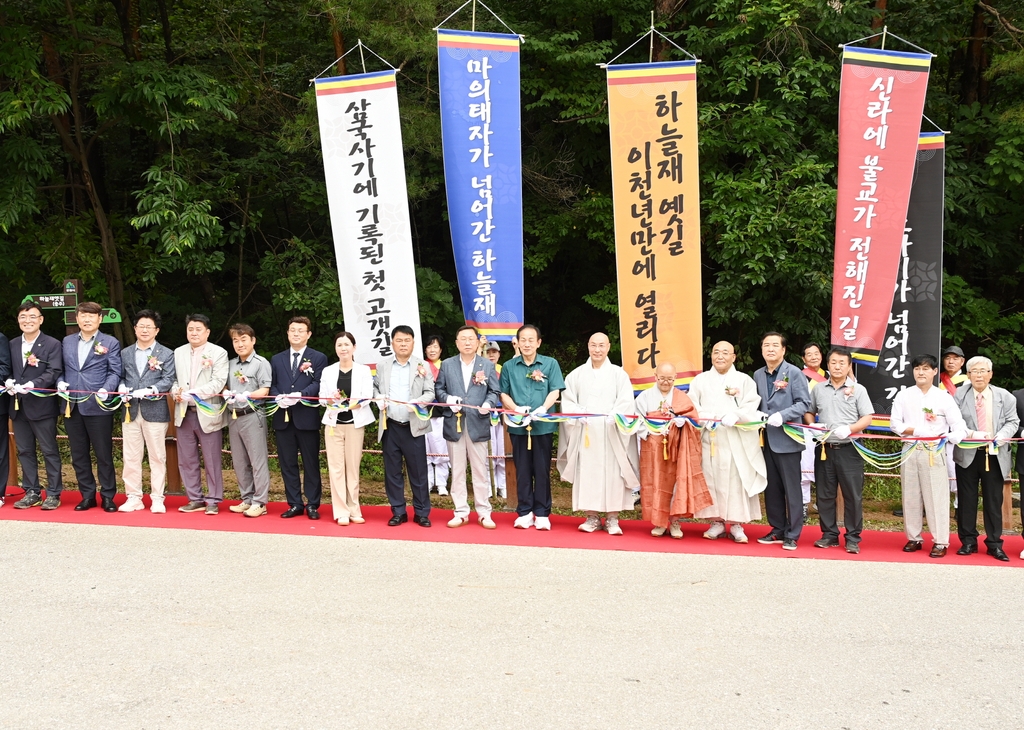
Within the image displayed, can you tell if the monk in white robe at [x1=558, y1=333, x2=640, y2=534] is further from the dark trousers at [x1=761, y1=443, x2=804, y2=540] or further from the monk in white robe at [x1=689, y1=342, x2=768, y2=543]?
the dark trousers at [x1=761, y1=443, x2=804, y2=540]

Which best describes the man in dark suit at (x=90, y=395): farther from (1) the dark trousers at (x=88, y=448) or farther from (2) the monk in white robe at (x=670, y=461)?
(2) the monk in white robe at (x=670, y=461)

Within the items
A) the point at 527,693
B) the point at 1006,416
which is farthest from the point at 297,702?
the point at 1006,416

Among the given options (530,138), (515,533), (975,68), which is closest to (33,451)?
(515,533)

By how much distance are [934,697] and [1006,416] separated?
3252 millimetres

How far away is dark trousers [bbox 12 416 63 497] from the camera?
24.2 feet

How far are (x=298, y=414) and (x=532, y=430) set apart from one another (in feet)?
6.41

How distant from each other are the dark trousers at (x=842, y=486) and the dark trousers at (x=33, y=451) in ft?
20.8

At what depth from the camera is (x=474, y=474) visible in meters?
7.04

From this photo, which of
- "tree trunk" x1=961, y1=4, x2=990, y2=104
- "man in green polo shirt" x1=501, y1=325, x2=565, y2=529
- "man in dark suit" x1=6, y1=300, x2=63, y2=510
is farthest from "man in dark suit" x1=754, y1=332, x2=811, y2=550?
"tree trunk" x1=961, y1=4, x2=990, y2=104

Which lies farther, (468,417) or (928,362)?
(468,417)

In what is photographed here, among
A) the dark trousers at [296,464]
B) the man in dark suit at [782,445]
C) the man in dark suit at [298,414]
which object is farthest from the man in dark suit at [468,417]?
the man in dark suit at [782,445]

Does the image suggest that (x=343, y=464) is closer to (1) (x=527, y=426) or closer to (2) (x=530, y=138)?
(1) (x=527, y=426)

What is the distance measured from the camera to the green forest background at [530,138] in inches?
388

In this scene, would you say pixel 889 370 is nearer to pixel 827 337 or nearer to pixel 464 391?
pixel 827 337
